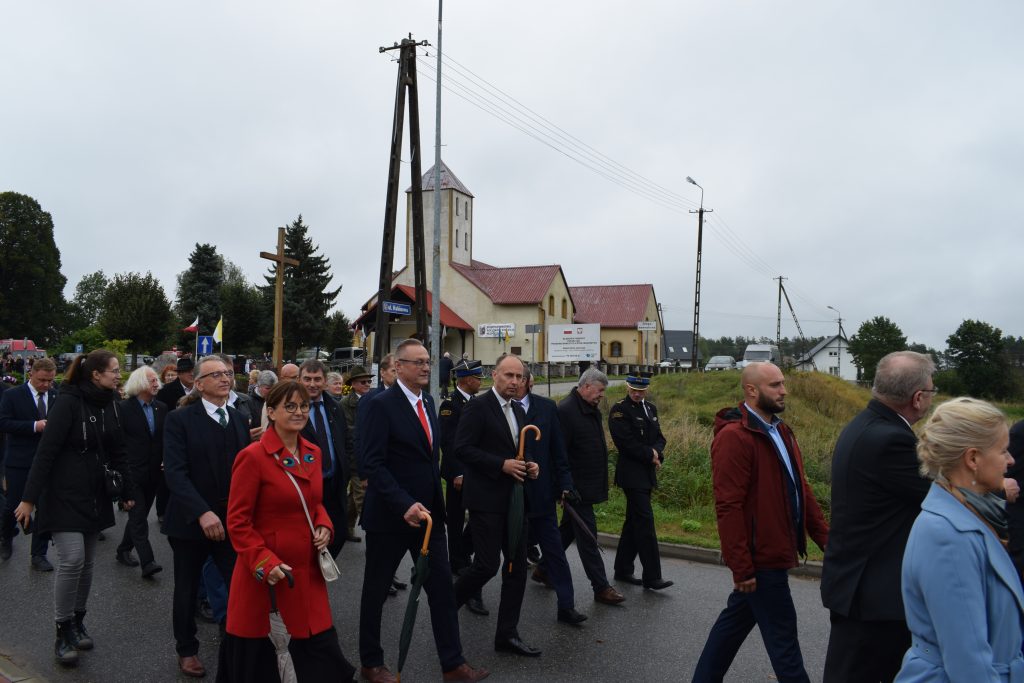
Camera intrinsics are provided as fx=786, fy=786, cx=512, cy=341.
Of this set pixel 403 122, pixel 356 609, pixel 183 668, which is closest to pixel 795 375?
pixel 403 122

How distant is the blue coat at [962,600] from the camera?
7.42 ft

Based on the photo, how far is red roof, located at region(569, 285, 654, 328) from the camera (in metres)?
69.8

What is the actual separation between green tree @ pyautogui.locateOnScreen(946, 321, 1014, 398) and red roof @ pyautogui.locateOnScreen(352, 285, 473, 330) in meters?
37.3

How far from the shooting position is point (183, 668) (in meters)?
5.06

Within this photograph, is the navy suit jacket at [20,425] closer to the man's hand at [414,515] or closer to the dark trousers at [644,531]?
the man's hand at [414,515]

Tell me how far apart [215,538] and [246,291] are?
64.6m

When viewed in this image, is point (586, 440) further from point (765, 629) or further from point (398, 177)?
point (398, 177)

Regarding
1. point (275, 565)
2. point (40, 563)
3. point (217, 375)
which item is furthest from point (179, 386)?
point (275, 565)

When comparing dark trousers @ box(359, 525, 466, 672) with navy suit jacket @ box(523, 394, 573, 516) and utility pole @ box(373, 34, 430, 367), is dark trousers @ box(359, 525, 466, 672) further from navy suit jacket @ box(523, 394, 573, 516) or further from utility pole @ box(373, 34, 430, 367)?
utility pole @ box(373, 34, 430, 367)

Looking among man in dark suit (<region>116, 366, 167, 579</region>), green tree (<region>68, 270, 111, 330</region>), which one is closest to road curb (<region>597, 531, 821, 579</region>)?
man in dark suit (<region>116, 366, 167, 579</region>)

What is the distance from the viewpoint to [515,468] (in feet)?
17.3

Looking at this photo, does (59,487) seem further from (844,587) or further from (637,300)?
(637,300)

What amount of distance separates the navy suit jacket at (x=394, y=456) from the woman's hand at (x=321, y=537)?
1.02m

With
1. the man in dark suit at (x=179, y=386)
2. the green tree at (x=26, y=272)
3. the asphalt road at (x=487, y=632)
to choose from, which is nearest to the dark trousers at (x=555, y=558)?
the asphalt road at (x=487, y=632)
